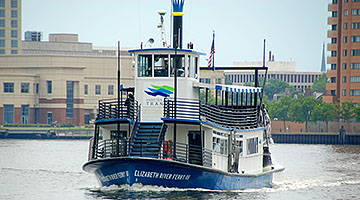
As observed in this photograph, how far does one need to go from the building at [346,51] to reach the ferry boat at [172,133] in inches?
3747

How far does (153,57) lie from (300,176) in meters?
22.2

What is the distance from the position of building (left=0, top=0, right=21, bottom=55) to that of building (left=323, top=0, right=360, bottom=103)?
84.1 metres

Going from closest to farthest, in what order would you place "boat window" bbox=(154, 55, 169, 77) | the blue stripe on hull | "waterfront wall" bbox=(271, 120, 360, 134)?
the blue stripe on hull
"boat window" bbox=(154, 55, 169, 77)
"waterfront wall" bbox=(271, 120, 360, 134)

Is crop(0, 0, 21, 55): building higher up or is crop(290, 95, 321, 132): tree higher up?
crop(0, 0, 21, 55): building

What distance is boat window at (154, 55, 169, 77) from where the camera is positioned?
41.2 meters

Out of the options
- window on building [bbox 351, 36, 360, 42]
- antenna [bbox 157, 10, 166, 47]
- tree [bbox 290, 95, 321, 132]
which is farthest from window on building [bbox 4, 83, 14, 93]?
antenna [bbox 157, 10, 166, 47]

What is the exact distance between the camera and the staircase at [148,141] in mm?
38344

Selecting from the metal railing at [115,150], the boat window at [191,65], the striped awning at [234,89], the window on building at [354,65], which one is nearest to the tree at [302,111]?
the window on building at [354,65]

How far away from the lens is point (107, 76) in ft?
506

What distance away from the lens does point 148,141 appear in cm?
3875

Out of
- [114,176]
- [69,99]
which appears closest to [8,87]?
[69,99]

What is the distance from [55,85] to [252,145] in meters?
105

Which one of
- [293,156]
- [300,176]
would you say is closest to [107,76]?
[293,156]

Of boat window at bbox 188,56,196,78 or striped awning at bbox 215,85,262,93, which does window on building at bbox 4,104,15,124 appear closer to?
striped awning at bbox 215,85,262,93
